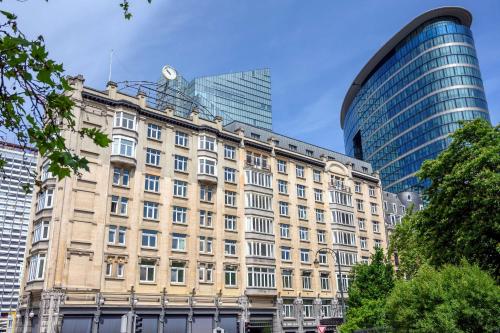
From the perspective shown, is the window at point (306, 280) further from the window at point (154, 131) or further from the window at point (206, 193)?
the window at point (154, 131)

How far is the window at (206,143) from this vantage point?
48781 mm

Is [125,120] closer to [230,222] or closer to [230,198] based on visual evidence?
[230,198]

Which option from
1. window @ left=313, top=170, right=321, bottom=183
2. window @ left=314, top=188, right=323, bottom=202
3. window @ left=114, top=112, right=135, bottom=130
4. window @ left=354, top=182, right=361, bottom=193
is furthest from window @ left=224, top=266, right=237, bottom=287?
window @ left=354, top=182, right=361, bottom=193

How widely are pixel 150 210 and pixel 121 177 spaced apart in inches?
163

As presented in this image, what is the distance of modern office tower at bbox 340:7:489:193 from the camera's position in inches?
4328

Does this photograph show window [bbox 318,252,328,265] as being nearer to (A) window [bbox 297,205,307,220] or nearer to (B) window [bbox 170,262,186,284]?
(A) window [bbox 297,205,307,220]

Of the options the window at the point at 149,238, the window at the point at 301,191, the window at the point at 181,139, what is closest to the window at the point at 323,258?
the window at the point at 301,191

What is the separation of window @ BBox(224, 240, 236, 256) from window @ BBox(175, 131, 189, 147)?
11264 mm

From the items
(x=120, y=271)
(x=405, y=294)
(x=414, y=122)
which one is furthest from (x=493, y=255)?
(x=414, y=122)

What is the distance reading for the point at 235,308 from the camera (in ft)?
150

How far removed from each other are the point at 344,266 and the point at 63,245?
114 feet

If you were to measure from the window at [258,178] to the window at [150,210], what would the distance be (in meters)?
11.9

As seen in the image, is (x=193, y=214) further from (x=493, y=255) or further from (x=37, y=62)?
(x=37, y=62)

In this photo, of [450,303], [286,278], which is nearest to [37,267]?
[286,278]
